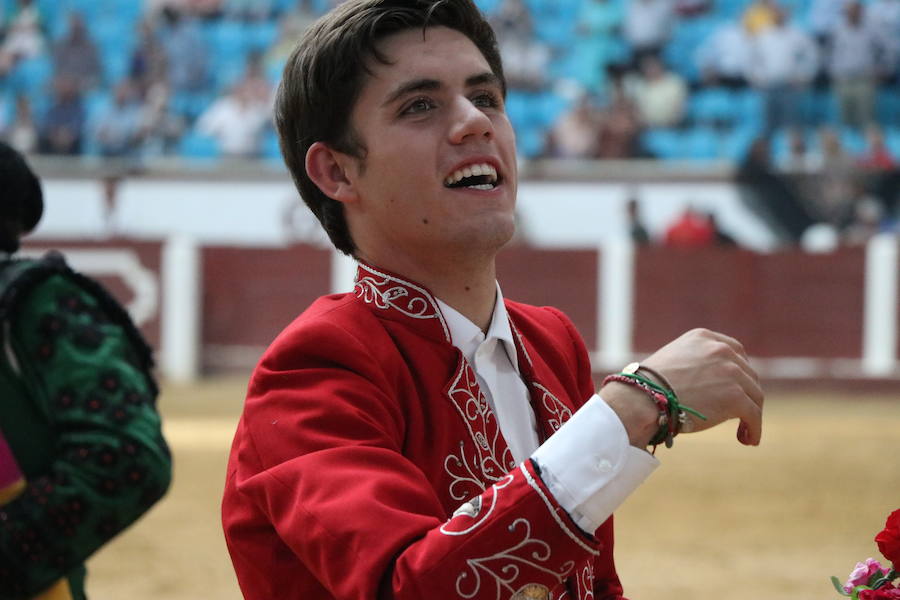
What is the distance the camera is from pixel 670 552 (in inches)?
180

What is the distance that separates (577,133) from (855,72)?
7.77ft

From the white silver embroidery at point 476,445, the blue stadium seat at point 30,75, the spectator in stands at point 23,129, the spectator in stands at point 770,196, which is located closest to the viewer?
the white silver embroidery at point 476,445

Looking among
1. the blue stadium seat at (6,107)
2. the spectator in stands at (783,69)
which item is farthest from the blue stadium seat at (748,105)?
the blue stadium seat at (6,107)

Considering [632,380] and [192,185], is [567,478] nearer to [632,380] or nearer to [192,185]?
[632,380]

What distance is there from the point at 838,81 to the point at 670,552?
7324 mm

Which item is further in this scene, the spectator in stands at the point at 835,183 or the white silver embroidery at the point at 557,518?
the spectator in stands at the point at 835,183

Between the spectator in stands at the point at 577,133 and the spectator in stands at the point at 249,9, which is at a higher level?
the spectator in stands at the point at 249,9

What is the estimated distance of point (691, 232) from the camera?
33.9 feet

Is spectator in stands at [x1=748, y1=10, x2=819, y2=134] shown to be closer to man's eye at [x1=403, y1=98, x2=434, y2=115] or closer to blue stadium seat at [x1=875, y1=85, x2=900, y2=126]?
blue stadium seat at [x1=875, y1=85, x2=900, y2=126]

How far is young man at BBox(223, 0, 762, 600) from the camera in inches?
41.2

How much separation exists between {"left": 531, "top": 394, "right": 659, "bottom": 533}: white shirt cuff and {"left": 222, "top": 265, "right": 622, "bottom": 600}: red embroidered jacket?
0.04ft

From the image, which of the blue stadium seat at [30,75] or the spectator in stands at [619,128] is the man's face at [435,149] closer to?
the spectator in stands at [619,128]

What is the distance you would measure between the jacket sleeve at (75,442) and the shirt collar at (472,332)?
0.34 metres

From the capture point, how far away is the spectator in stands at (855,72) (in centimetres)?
1091
